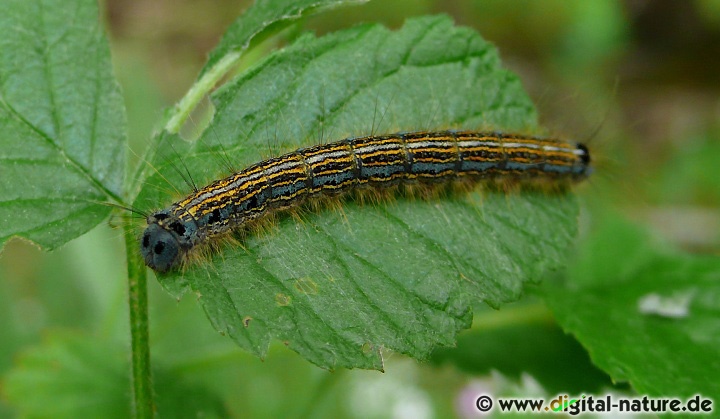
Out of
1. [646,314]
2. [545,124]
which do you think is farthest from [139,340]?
[545,124]

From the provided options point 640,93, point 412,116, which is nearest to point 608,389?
point 412,116

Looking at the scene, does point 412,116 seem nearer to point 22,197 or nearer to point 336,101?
point 336,101

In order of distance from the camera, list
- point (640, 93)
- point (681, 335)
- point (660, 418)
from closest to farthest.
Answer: point (660, 418) < point (681, 335) < point (640, 93)

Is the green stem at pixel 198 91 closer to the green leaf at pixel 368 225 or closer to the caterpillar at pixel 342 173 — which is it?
the green leaf at pixel 368 225

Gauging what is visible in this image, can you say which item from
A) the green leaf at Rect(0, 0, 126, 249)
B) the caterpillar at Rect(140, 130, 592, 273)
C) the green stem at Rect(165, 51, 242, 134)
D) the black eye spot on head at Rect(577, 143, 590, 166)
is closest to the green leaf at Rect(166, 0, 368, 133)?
the green stem at Rect(165, 51, 242, 134)

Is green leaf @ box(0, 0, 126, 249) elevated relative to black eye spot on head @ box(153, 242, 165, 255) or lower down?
elevated

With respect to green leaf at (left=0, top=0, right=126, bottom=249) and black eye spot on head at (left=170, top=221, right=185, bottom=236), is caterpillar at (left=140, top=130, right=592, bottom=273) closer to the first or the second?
black eye spot on head at (left=170, top=221, right=185, bottom=236)
